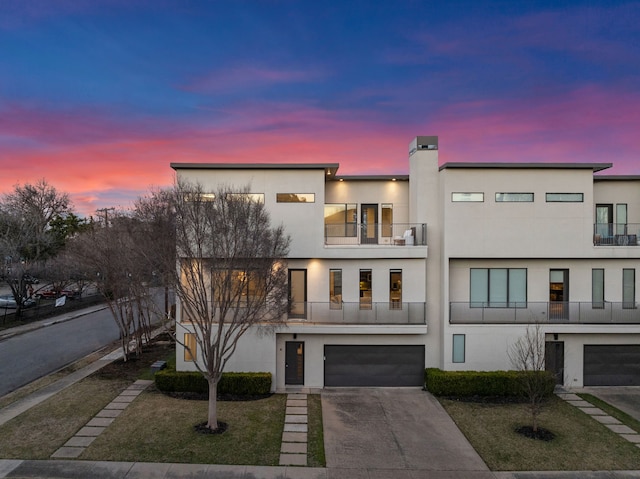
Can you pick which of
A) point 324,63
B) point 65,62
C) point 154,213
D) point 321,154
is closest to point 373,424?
point 154,213

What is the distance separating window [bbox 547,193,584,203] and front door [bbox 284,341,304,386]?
11.7m

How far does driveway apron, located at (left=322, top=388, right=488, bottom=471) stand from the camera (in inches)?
437

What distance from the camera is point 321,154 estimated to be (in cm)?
2175

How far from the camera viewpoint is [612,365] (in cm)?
1750

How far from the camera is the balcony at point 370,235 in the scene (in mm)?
17234

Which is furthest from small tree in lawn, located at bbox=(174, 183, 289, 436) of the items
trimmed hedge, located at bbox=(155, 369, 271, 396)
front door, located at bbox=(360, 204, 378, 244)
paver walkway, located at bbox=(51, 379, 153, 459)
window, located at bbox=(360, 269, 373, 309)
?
front door, located at bbox=(360, 204, 378, 244)

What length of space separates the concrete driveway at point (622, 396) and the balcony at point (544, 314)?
279 cm

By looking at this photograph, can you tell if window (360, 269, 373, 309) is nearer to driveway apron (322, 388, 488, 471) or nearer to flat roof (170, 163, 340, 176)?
driveway apron (322, 388, 488, 471)

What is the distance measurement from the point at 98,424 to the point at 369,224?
1240cm

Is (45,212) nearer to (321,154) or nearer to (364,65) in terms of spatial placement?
(321,154)

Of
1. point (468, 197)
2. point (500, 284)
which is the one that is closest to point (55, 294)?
point (468, 197)

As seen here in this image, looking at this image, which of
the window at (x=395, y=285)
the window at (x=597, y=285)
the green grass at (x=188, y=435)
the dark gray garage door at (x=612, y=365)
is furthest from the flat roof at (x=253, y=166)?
the dark gray garage door at (x=612, y=365)

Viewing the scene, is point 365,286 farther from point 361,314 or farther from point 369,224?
point 369,224

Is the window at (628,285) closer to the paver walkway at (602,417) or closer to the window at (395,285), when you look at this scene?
the paver walkway at (602,417)
